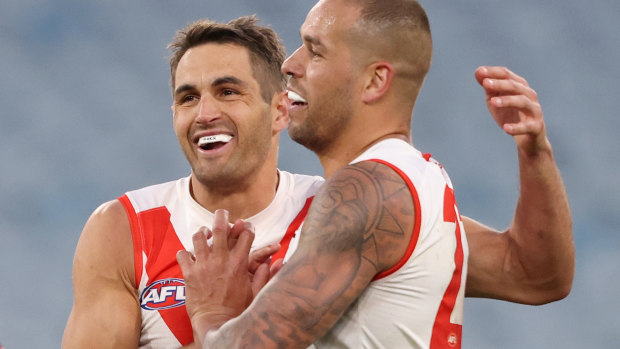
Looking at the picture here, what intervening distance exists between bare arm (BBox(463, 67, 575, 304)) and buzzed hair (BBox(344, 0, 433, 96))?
273mm

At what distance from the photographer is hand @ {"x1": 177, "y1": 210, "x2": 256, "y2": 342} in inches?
93.1

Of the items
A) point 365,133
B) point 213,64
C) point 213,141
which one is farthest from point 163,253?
point 365,133

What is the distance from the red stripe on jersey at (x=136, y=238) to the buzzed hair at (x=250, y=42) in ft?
2.05

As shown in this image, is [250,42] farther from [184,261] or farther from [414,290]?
[414,290]

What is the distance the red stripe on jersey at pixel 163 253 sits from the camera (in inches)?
121

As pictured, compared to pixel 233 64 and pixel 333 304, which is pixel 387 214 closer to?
pixel 333 304

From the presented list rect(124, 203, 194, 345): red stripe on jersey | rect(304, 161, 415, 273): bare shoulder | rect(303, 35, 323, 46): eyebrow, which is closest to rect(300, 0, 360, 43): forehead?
rect(303, 35, 323, 46): eyebrow

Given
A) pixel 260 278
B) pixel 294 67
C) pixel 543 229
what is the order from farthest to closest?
pixel 543 229 → pixel 294 67 → pixel 260 278

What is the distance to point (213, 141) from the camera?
333 cm

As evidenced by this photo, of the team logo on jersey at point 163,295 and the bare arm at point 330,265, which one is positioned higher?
the team logo on jersey at point 163,295

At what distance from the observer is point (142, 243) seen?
10.5 ft

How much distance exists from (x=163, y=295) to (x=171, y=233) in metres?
0.28

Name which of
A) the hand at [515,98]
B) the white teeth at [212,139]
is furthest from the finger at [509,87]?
the white teeth at [212,139]

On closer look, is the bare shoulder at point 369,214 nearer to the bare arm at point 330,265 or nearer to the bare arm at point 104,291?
the bare arm at point 330,265
